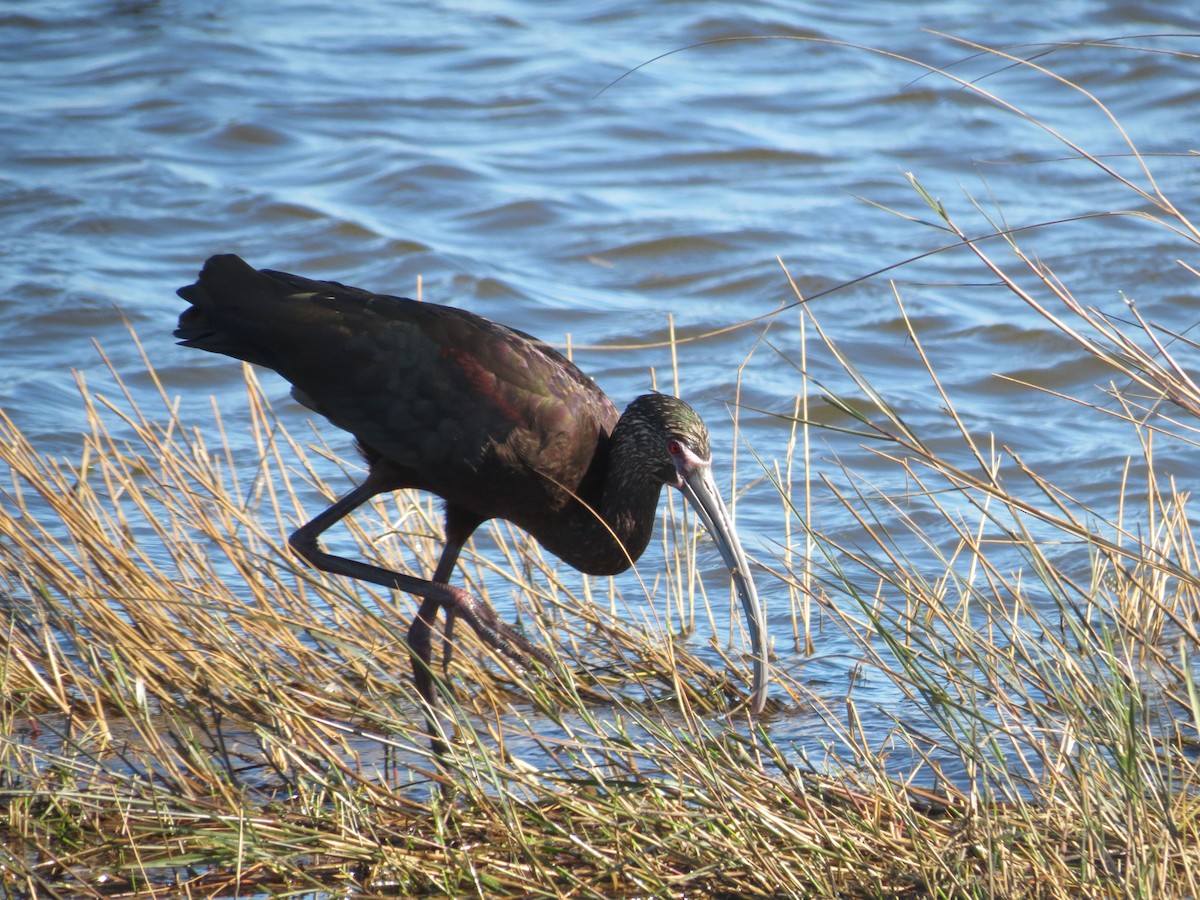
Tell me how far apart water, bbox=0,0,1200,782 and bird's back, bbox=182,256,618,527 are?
1.67 meters

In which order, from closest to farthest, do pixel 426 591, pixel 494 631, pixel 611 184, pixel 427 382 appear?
pixel 494 631
pixel 426 591
pixel 427 382
pixel 611 184

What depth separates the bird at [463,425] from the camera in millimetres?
4211

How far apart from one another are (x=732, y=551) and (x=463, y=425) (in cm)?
81

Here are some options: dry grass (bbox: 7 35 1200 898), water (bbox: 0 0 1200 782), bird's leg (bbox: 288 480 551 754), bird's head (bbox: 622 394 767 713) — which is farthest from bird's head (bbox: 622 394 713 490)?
water (bbox: 0 0 1200 782)

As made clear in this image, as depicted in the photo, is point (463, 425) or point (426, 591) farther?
point (463, 425)

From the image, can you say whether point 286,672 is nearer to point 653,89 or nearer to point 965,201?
point 965,201

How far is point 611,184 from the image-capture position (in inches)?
438

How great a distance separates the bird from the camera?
4211 millimetres

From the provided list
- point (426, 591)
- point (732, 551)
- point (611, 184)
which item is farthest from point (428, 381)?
point (611, 184)

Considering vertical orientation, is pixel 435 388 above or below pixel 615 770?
above

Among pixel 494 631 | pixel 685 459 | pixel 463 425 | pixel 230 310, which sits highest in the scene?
pixel 230 310

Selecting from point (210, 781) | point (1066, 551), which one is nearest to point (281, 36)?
point (1066, 551)

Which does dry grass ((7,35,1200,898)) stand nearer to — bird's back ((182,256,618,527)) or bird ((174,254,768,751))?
bird ((174,254,768,751))

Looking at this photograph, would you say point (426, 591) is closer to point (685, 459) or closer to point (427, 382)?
point (427, 382)
